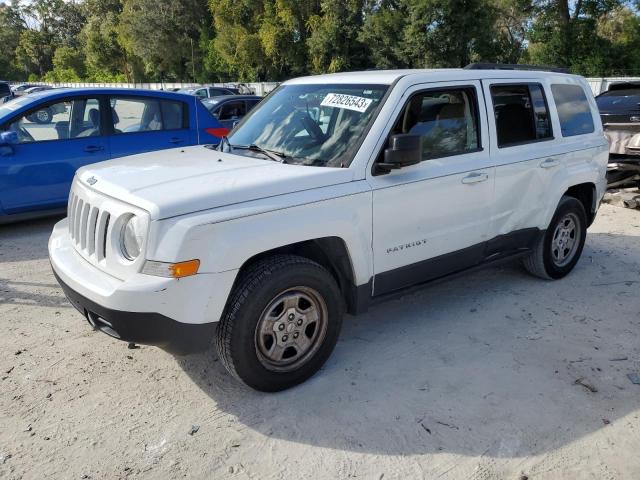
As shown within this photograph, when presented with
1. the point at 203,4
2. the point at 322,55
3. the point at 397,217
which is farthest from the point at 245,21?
the point at 397,217

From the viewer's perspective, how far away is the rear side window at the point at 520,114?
4383 mm

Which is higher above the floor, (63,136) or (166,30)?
(166,30)

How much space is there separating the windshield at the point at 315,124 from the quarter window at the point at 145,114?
10.8ft

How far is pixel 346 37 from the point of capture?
38000mm

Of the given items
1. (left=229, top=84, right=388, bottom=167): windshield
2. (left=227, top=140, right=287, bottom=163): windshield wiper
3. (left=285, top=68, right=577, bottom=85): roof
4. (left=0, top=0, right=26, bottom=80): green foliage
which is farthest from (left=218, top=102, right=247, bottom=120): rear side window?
(left=0, top=0, right=26, bottom=80): green foliage

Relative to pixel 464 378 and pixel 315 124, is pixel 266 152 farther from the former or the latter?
pixel 464 378

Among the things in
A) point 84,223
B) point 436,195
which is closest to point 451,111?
point 436,195

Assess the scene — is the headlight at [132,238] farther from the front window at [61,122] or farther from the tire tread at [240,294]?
the front window at [61,122]

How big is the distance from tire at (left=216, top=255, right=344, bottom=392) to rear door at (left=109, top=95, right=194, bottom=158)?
4488 millimetres

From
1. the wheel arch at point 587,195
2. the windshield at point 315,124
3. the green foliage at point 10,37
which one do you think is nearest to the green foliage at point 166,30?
the green foliage at point 10,37

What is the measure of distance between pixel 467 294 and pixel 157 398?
9.41 feet

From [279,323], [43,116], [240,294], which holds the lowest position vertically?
[279,323]

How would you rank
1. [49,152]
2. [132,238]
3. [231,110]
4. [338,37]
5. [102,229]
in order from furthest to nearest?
1. [338,37]
2. [231,110]
3. [49,152]
4. [102,229]
5. [132,238]

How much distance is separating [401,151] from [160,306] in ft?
5.50
